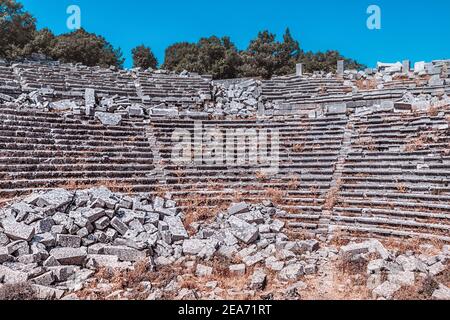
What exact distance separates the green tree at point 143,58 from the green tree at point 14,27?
1033 cm

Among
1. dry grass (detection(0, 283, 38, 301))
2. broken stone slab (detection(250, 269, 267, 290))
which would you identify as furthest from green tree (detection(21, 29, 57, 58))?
broken stone slab (detection(250, 269, 267, 290))

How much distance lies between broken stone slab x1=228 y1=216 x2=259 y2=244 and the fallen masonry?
0.03 metres

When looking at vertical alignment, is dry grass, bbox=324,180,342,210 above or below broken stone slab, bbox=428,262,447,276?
above

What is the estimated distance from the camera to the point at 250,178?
12.9 meters

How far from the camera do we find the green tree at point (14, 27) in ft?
97.7

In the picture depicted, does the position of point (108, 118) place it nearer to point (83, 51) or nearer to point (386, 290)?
point (386, 290)

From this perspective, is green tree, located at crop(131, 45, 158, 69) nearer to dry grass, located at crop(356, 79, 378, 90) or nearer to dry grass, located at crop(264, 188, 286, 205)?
dry grass, located at crop(356, 79, 378, 90)

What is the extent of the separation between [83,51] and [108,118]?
74.9 feet

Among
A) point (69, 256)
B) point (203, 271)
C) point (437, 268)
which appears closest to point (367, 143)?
point (437, 268)

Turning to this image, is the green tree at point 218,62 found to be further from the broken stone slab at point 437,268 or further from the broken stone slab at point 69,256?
the broken stone slab at point 437,268

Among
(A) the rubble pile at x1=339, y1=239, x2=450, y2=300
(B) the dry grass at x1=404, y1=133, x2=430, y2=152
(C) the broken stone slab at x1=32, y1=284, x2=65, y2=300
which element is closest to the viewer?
(C) the broken stone slab at x1=32, y1=284, x2=65, y2=300

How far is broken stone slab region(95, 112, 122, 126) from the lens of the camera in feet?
47.7

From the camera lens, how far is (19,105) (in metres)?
14.6
